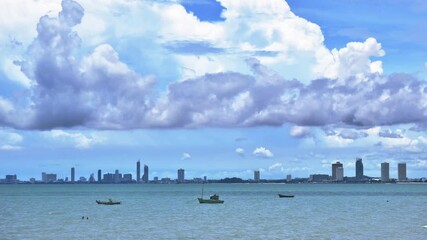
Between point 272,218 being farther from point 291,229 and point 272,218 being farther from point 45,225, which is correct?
point 45,225

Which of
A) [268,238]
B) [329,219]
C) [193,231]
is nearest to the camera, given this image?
[268,238]

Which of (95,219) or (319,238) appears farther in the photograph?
(95,219)

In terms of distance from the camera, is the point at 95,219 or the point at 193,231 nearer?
the point at 193,231

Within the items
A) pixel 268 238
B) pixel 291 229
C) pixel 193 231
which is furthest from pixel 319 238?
pixel 193 231

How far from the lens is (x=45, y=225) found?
126 meters

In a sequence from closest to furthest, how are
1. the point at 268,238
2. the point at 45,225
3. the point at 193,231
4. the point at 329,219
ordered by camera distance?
1. the point at 268,238
2. the point at 193,231
3. the point at 45,225
4. the point at 329,219

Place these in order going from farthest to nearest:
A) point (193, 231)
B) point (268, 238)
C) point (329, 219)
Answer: point (329, 219)
point (193, 231)
point (268, 238)

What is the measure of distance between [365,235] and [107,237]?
37.8 metres

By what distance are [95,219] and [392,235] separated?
208 ft

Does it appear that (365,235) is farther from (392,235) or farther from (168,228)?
(168,228)

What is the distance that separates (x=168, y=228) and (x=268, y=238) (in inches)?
944

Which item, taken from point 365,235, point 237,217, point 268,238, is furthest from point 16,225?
point 365,235

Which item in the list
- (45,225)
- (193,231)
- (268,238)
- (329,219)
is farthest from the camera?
(329,219)

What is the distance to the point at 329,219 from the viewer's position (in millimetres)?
137750
